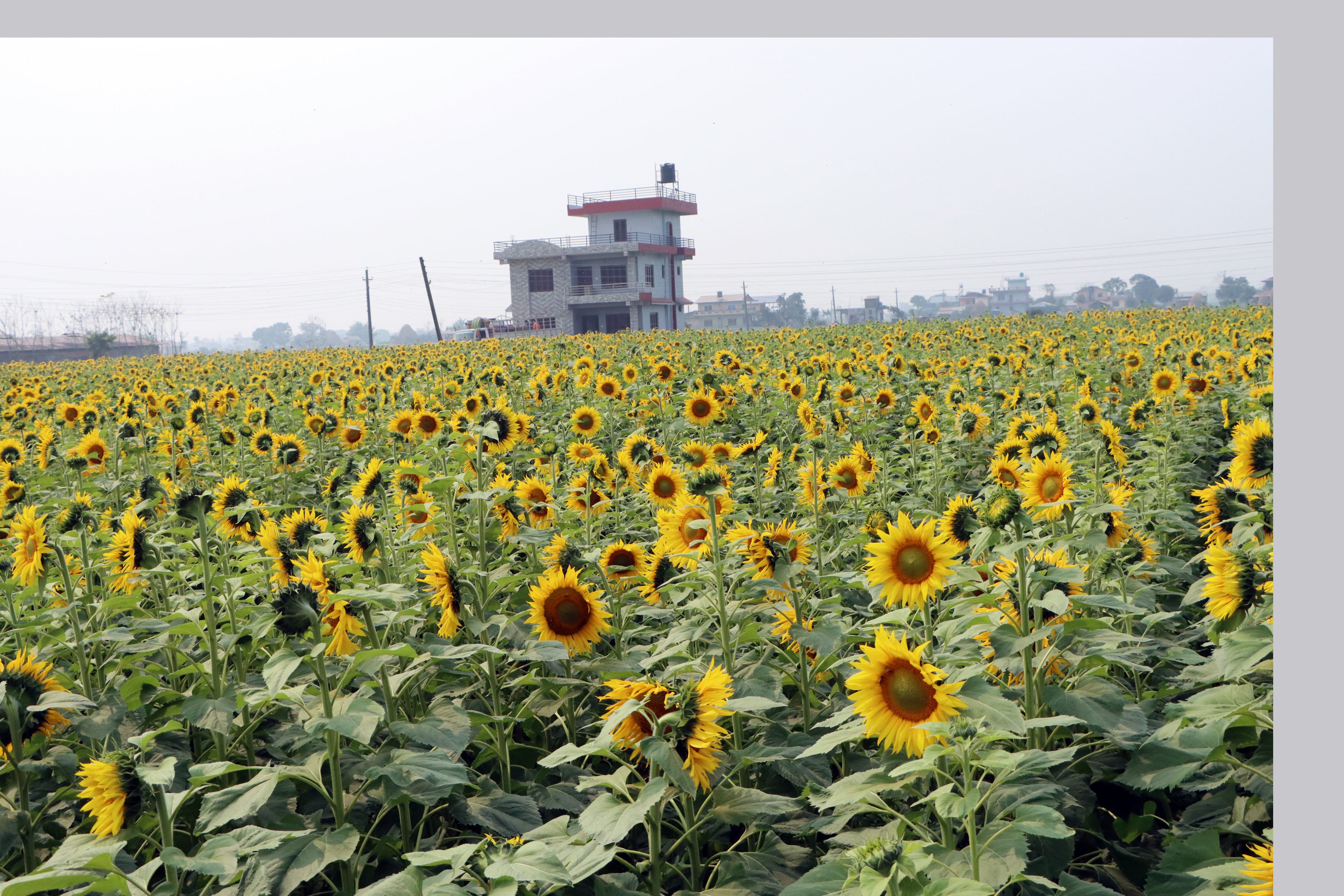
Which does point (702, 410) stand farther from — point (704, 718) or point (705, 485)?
point (704, 718)

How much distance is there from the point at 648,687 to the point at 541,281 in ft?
192

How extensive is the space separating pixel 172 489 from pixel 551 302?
5385 cm

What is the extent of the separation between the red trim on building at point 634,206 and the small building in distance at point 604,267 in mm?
51

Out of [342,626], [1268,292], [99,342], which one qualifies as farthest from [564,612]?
[99,342]

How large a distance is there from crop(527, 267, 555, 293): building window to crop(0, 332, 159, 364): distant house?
98.7ft

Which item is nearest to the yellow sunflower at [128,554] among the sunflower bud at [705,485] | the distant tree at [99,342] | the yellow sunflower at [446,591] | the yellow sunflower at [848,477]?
the yellow sunflower at [446,591]

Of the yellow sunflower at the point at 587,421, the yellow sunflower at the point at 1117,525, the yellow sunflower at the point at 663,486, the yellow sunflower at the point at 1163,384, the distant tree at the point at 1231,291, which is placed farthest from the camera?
the yellow sunflower at the point at 1163,384

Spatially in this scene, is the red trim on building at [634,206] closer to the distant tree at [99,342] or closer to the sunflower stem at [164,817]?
the distant tree at [99,342]

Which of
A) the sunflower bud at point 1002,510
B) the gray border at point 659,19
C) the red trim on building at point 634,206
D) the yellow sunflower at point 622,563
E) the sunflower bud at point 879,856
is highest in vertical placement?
the red trim on building at point 634,206

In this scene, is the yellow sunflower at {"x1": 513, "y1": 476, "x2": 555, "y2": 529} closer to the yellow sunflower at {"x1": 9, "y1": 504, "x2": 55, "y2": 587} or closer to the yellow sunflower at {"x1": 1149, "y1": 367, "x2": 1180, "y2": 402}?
the yellow sunflower at {"x1": 9, "y1": 504, "x2": 55, "y2": 587}

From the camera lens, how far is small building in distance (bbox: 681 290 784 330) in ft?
A: 323

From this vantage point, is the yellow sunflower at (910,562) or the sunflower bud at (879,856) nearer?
the sunflower bud at (879,856)

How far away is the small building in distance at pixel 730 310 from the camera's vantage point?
98562mm

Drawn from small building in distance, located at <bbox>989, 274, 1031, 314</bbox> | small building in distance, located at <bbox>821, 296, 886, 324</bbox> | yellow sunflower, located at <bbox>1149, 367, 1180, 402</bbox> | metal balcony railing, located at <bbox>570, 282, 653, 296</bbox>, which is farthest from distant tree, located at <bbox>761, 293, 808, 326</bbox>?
yellow sunflower, located at <bbox>1149, 367, 1180, 402</bbox>
